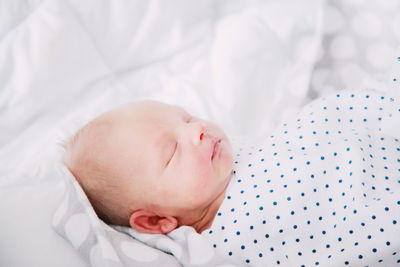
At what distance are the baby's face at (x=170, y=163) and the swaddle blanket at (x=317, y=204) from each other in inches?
1.9

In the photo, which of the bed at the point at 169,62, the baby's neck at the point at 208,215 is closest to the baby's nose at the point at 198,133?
the baby's neck at the point at 208,215

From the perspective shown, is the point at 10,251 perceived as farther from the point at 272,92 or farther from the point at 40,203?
the point at 272,92

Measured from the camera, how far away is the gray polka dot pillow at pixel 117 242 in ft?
2.86

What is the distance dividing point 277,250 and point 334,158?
7.5 inches

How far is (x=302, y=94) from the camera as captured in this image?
1323 mm

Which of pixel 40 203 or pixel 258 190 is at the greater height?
pixel 40 203

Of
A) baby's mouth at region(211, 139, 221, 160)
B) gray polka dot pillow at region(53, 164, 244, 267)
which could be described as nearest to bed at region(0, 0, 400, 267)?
gray polka dot pillow at region(53, 164, 244, 267)

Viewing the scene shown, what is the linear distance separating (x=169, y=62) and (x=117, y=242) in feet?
2.05

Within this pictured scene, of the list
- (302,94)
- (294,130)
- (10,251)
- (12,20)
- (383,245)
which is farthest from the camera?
(302,94)

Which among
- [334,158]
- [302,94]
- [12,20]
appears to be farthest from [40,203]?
[302,94]

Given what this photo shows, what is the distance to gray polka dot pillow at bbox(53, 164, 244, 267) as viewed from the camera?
34.3 inches

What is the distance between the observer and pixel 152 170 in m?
0.93

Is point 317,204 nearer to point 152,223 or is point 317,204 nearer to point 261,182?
point 261,182

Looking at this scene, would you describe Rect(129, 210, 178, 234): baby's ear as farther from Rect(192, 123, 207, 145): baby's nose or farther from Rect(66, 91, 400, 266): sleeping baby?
Rect(192, 123, 207, 145): baby's nose
